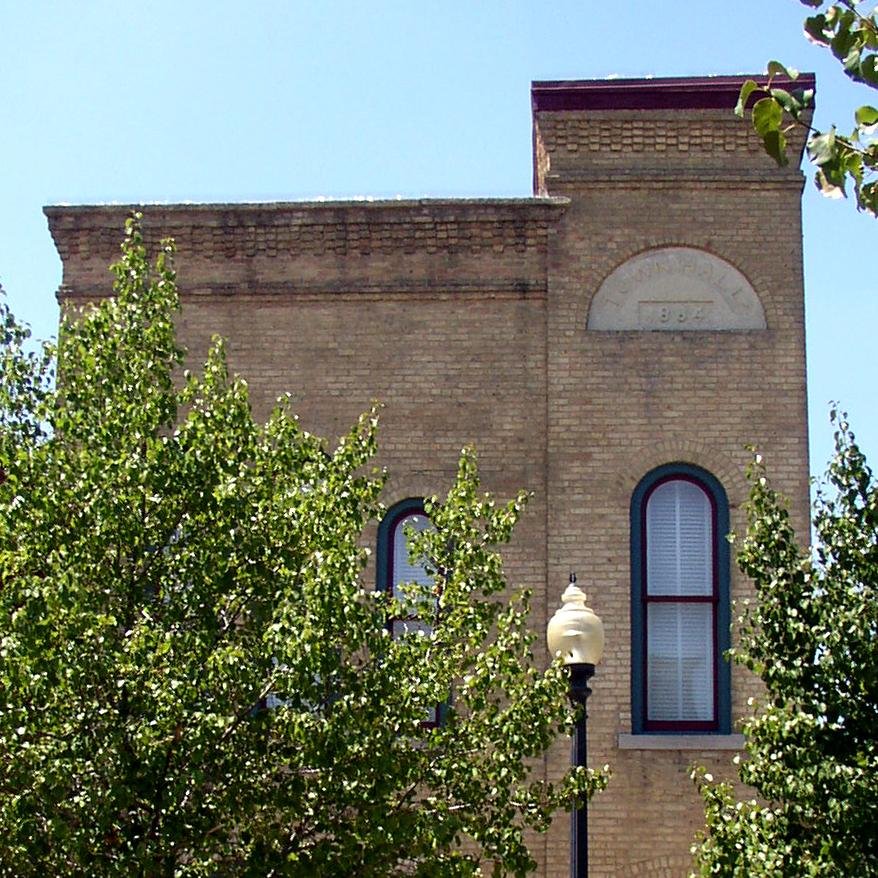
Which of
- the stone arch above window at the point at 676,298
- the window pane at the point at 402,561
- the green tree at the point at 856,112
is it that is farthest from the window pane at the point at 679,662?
the green tree at the point at 856,112

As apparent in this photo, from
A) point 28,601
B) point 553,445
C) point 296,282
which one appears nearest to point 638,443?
point 553,445

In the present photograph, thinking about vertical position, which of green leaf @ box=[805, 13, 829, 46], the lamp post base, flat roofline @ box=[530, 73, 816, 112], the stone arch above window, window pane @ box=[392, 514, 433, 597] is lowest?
the lamp post base

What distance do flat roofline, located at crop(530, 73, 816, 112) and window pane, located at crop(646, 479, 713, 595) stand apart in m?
4.07

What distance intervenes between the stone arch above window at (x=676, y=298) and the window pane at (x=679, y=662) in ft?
9.77

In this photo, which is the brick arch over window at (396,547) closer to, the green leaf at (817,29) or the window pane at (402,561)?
the window pane at (402,561)

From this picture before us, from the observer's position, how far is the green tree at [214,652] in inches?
478

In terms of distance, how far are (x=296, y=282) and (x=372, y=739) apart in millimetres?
7516

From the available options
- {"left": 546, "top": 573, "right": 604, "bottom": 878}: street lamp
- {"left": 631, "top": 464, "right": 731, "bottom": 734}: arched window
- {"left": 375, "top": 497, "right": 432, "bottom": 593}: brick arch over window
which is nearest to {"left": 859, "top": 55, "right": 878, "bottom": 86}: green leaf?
{"left": 546, "top": 573, "right": 604, "bottom": 878}: street lamp

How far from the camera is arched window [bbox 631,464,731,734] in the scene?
17656 millimetres

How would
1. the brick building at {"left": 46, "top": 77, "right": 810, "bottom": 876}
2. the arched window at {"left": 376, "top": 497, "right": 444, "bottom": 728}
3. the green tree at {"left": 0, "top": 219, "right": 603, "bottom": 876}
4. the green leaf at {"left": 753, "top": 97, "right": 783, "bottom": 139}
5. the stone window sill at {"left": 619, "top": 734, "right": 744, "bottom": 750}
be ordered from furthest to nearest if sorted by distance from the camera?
the arched window at {"left": 376, "top": 497, "right": 444, "bottom": 728} → the brick building at {"left": 46, "top": 77, "right": 810, "bottom": 876} → the stone window sill at {"left": 619, "top": 734, "right": 744, "bottom": 750} → the green tree at {"left": 0, "top": 219, "right": 603, "bottom": 876} → the green leaf at {"left": 753, "top": 97, "right": 783, "bottom": 139}

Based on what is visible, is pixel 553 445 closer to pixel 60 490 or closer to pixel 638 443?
pixel 638 443

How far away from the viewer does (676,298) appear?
18.7 meters

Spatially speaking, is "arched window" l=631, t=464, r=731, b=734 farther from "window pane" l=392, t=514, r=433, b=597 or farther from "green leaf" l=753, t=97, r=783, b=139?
"green leaf" l=753, t=97, r=783, b=139

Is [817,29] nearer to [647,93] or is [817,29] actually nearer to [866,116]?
[866,116]
